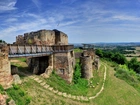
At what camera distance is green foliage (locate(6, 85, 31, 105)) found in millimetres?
14096

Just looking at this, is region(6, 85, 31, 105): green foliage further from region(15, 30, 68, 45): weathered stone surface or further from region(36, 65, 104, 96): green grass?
region(15, 30, 68, 45): weathered stone surface

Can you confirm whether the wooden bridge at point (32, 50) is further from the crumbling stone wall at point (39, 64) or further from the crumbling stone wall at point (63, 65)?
the crumbling stone wall at point (39, 64)

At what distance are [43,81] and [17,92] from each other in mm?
4998

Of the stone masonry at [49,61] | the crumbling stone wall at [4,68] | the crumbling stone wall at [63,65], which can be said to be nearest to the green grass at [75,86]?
the crumbling stone wall at [63,65]

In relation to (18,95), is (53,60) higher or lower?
higher

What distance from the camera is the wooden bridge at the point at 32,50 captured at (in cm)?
1634

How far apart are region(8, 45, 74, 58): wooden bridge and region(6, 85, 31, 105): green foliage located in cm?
309

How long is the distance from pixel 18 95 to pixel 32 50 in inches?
236

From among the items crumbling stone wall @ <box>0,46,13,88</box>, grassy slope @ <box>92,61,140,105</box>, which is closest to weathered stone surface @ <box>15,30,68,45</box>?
crumbling stone wall @ <box>0,46,13,88</box>

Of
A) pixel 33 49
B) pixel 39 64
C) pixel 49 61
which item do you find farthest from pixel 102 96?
pixel 33 49

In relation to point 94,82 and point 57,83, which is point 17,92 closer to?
point 57,83

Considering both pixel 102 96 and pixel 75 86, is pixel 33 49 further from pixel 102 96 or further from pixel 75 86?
pixel 102 96

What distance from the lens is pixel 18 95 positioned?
48.2 ft

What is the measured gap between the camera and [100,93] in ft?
77.6
